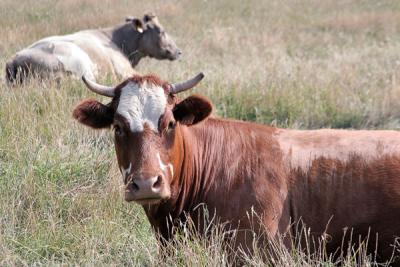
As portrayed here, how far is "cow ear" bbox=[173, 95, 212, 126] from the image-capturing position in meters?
5.21

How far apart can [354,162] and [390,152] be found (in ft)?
0.90

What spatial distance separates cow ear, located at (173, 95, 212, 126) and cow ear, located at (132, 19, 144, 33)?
9.93 m

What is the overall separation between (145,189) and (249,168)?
97 cm

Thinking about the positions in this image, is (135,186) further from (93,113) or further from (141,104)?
(93,113)

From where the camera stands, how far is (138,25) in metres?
15.0

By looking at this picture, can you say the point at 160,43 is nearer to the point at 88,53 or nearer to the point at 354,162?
the point at 88,53

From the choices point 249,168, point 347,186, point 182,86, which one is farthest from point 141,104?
point 347,186

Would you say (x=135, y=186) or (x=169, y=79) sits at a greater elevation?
(x=135, y=186)

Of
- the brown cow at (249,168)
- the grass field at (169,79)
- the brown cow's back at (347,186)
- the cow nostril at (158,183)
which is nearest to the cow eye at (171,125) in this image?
the brown cow at (249,168)

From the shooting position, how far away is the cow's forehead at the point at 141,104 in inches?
195

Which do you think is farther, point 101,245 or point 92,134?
point 92,134

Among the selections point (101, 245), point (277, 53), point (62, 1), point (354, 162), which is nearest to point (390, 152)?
point (354, 162)

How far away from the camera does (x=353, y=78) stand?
1253 centimetres

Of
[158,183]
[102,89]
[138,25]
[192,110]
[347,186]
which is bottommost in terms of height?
[138,25]
